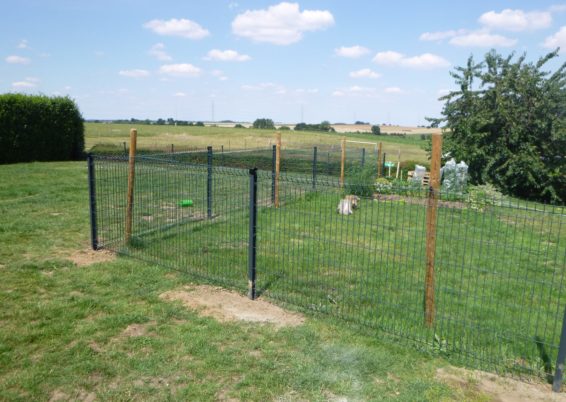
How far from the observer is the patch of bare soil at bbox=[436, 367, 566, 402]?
3.49 meters

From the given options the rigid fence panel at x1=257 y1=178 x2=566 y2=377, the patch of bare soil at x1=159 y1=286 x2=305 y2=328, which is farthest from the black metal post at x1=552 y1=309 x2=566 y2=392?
the patch of bare soil at x1=159 y1=286 x2=305 y2=328

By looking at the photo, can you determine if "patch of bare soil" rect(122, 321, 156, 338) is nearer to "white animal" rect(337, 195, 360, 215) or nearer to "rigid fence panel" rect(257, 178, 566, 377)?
"rigid fence panel" rect(257, 178, 566, 377)

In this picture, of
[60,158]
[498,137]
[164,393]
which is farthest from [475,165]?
[60,158]

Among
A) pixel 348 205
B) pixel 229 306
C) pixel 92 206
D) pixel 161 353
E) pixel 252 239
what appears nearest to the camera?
pixel 161 353

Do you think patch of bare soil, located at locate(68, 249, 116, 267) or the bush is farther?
the bush

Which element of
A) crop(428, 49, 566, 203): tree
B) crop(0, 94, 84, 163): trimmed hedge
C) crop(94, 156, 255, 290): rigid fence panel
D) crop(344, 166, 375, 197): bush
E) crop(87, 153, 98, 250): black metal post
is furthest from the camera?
crop(0, 94, 84, 163): trimmed hedge

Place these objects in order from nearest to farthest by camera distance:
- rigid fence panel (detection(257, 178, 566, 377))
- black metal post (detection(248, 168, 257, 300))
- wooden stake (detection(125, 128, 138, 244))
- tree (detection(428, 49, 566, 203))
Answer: rigid fence panel (detection(257, 178, 566, 377)) → black metal post (detection(248, 168, 257, 300)) → wooden stake (detection(125, 128, 138, 244)) → tree (detection(428, 49, 566, 203))

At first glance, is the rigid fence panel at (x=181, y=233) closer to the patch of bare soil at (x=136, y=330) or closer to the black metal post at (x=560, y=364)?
the patch of bare soil at (x=136, y=330)

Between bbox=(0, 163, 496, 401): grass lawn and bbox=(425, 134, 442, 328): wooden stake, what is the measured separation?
62 centimetres

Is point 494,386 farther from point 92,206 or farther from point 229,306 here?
point 92,206

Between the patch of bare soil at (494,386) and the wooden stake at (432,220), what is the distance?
76 centimetres

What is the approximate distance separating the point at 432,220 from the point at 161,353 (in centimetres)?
280

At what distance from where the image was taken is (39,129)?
19812 mm

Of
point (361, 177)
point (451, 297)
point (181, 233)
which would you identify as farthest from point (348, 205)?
point (451, 297)
